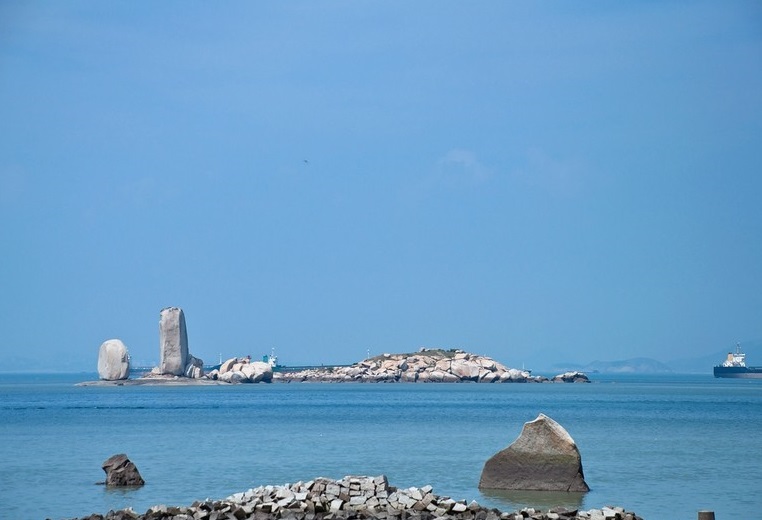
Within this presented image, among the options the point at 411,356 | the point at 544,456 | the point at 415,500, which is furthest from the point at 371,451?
the point at 411,356

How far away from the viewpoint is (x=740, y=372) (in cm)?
Answer: 19262

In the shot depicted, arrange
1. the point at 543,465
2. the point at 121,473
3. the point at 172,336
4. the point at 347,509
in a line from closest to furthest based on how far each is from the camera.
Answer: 1. the point at 347,509
2. the point at 543,465
3. the point at 121,473
4. the point at 172,336

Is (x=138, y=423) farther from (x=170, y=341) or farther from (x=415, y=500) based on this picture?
(x=170, y=341)

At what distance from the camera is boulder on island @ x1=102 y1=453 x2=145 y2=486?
24905 millimetres

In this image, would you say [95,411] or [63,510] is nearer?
[63,510]

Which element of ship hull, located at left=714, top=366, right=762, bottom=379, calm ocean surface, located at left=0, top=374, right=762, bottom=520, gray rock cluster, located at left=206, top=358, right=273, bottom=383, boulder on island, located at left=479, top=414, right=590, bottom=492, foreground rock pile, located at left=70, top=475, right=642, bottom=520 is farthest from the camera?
ship hull, located at left=714, top=366, right=762, bottom=379

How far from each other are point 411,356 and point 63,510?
A: 143 m

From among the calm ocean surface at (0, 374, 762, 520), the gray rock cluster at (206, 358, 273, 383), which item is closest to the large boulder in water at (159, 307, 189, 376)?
the gray rock cluster at (206, 358, 273, 383)

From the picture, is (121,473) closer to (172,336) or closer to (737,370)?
→ (172,336)

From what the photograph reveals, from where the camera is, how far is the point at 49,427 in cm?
5028

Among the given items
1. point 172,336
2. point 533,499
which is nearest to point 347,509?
point 533,499

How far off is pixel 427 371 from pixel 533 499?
432 ft

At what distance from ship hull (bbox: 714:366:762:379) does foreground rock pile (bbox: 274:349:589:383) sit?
131 ft

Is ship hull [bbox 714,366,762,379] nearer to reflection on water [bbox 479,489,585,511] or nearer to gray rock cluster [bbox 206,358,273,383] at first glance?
gray rock cluster [bbox 206,358,273,383]
